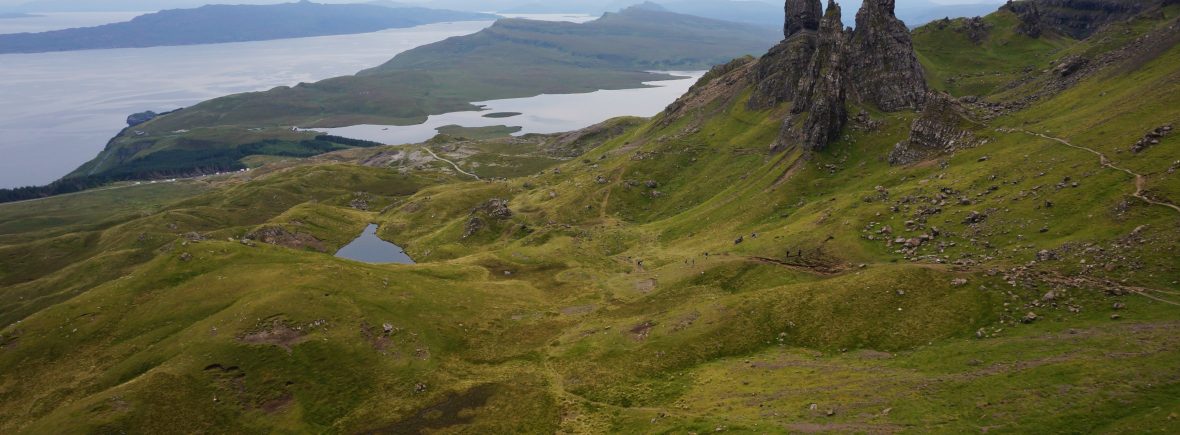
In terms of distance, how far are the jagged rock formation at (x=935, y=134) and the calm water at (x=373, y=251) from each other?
118432 mm

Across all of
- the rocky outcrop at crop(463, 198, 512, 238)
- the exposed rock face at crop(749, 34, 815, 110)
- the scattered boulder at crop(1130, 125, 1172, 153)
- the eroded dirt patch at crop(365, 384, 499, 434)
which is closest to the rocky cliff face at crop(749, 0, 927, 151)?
the exposed rock face at crop(749, 34, 815, 110)

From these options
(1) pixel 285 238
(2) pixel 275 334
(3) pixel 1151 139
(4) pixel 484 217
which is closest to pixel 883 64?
(3) pixel 1151 139

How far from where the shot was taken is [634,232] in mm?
145625

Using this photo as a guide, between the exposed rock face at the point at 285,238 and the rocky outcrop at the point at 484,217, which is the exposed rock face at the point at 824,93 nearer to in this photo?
the rocky outcrop at the point at 484,217

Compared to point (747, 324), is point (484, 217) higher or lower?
lower

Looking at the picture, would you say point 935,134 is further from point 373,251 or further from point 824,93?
point 373,251

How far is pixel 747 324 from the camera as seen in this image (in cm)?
7719

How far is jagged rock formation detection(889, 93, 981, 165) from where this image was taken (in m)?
117

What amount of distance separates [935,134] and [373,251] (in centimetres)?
14434

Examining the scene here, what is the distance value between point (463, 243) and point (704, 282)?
82.6m

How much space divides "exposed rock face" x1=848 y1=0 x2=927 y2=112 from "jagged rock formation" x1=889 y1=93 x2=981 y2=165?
3064 centimetres

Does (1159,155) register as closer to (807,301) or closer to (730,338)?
(807,301)

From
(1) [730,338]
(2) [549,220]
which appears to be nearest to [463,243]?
(2) [549,220]

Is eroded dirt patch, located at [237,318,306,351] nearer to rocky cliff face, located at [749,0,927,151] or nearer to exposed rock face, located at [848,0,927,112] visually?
rocky cliff face, located at [749,0,927,151]
